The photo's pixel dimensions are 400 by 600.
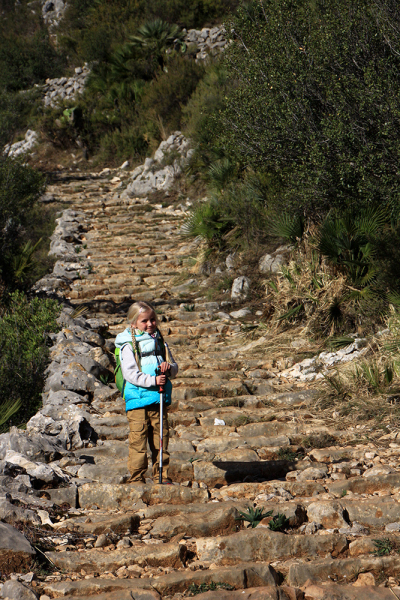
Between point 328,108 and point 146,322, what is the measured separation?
574 cm

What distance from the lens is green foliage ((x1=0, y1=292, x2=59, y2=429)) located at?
286 inches

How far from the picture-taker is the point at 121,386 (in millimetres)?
4652

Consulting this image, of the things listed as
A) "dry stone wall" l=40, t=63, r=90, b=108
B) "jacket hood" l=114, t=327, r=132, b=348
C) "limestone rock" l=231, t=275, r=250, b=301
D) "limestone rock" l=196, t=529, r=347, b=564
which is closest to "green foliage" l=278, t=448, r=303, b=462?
"limestone rock" l=196, t=529, r=347, b=564

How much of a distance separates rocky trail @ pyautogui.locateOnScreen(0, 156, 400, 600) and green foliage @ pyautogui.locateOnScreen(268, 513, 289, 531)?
0.04ft

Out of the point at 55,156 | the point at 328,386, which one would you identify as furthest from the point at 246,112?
the point at 55,156

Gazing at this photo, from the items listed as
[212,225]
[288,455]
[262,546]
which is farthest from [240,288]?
[262,546]

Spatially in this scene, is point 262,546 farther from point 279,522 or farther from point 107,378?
point 107,378

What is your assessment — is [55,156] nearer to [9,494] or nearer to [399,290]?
[399,290]

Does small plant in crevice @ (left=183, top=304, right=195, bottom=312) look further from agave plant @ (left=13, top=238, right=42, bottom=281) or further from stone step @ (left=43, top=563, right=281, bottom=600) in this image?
stone step @ (left=43, top=563, right=281, bottom=600)

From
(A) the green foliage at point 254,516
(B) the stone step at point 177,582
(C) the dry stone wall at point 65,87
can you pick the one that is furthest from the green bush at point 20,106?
(B) the stone step at point 177,582

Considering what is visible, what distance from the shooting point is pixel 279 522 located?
3.74m

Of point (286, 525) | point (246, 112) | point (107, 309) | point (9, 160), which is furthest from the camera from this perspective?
point (9, 160)

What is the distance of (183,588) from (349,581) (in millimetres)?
900

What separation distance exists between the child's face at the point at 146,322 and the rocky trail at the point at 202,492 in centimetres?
118
